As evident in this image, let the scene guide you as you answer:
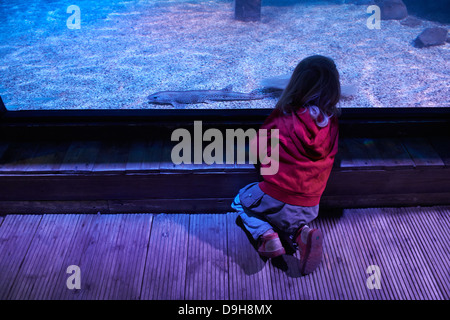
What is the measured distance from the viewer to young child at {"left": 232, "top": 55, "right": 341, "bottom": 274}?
1.39 meters

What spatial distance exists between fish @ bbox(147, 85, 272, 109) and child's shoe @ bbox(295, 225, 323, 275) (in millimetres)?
1913

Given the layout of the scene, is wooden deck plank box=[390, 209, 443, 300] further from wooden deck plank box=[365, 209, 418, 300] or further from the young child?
the young child

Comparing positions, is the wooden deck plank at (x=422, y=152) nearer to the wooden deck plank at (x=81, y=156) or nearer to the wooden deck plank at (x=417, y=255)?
the wooden deck plank at (x=417, y=255)

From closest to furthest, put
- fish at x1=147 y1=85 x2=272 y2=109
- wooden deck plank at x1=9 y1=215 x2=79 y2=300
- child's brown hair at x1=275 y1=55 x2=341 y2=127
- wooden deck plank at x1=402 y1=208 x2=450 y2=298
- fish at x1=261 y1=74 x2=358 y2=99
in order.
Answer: child's brown hair at x1=275 y1=55 x2=341 y2=127
wooden deck plank at x1=9 y1=215 x2=79 y2=300
wooden deck plank at x1=402 y1=208 x2=450 y2=298
fish at x1=147 y1=85 x2=272 y2=109
fish at x1=261 y1=74 x2=358 y2=99

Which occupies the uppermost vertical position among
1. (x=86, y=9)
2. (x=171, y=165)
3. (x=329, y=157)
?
(x=329, y=157)

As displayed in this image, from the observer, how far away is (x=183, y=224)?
203 centimetres

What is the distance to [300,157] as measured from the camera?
4.78 feet

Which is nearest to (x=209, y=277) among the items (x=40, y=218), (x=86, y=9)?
(x=40, y=218)

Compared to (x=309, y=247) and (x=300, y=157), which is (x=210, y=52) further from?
(x=309, y=247)

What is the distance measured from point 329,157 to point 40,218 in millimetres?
2031

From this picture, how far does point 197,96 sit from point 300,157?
205 cm

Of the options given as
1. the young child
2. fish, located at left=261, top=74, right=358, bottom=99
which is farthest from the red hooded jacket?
fish, located at left=261, top=74, right=358, bottom=99
